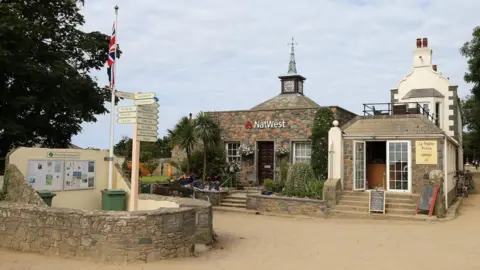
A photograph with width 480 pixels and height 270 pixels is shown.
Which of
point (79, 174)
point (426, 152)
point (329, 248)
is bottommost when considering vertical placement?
point (329, 248)

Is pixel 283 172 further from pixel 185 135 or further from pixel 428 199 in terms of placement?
pixel 428 199

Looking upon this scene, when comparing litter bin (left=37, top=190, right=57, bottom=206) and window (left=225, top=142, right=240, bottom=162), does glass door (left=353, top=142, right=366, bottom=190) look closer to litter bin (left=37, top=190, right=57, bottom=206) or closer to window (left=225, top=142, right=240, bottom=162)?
window (left=225, top=142, right=240, bottom=162)

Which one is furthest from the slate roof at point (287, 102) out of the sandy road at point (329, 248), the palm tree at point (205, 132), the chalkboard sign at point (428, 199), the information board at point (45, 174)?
the information board at point (45, 174)

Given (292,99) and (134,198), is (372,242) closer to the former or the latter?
(134,198)

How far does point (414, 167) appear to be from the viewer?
48.4 ft

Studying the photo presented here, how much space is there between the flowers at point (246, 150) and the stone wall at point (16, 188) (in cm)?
1111

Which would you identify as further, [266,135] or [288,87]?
[288,87]

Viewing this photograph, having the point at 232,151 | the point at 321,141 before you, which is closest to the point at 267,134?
the point at 232,151

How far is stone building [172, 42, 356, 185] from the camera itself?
60.7 ft

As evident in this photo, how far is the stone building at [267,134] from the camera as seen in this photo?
18.5 metres

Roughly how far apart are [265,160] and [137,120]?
448 inches

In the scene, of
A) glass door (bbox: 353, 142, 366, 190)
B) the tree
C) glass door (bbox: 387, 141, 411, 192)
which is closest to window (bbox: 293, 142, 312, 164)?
glass door (bbox: 353, 142, 366, 190)

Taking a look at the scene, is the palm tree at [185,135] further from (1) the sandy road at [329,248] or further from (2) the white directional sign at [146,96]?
(2) the white directional sign at [146,96]

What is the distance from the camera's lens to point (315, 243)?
9.59 m
